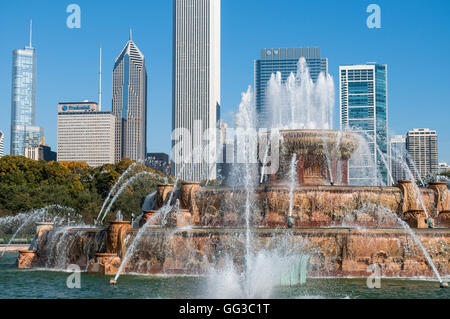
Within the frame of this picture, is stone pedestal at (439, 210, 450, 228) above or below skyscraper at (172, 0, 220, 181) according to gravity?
below

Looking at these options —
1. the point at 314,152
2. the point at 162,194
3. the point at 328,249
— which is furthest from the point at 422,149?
the point at 328,249

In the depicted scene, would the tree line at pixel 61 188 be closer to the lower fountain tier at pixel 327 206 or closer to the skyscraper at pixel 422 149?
the lower fountain tier at pixel 327 206

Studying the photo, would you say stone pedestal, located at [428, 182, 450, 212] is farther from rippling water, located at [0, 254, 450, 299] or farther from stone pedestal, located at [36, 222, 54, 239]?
stone pedestal, located at [36, 222, 54, 239]

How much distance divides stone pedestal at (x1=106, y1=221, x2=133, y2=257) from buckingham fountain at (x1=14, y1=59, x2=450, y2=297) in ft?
0.12

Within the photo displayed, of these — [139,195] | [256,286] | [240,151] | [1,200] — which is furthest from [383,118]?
[256,286]

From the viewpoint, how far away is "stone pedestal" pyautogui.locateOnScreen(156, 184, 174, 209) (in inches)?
1107

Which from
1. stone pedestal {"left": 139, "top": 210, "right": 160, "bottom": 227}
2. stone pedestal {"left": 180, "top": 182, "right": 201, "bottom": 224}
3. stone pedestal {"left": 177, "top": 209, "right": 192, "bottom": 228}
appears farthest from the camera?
stone pedestal {"left": 180, "top": 182, "right": 201, "bottom": 224}

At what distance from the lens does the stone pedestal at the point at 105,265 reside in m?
20.6

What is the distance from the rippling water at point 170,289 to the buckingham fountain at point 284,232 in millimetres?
614

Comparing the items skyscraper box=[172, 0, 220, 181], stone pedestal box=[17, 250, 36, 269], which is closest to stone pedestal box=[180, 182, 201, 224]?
stone pedestal box=[17, 250, 36, 269]

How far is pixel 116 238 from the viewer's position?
21406mm

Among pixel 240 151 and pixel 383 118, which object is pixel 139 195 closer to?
pixel 240 151
